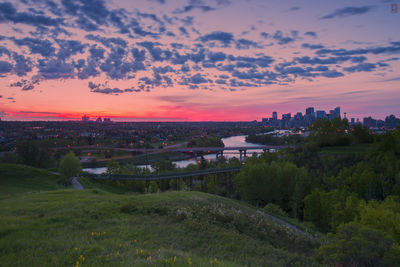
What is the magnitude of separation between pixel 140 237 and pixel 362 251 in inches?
372

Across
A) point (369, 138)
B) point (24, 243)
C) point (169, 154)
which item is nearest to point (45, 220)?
point (24, 243)

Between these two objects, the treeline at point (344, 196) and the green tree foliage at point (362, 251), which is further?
the treeline at point (344, 196)

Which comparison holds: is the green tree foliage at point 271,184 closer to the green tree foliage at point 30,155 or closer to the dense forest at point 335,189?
the dense forest at point 335,189

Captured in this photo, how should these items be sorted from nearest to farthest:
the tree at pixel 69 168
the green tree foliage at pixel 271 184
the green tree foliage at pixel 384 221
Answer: the green tree foliage at pixel 384 221 < the green tree foliage at pixel 271 184 < the tree at pixel 69 168

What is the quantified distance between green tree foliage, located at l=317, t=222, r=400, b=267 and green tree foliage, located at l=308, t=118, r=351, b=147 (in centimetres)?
5875

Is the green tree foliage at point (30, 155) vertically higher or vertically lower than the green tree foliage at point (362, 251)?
lower

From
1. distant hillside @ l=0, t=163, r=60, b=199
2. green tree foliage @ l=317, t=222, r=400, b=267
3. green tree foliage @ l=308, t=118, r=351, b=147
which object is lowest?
distant hillside @ l=0, t=163, r=60, b=199

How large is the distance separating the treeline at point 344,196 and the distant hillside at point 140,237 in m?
2.23

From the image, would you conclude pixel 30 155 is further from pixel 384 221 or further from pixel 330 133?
pixel 330 133

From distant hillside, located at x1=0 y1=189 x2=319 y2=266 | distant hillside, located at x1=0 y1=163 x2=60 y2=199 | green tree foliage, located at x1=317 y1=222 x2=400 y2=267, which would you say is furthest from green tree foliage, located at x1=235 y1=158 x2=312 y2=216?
distant hillside, located at x1=0 y1=163 x2=60 y2=199

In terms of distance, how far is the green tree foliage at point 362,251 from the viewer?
33.1 feet

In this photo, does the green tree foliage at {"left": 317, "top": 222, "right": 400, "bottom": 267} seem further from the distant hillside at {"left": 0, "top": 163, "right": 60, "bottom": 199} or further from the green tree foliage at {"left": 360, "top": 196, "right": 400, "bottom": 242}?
the distant hillside at {"left": 0, "top": 163, "right": 60, "bottom": 199}

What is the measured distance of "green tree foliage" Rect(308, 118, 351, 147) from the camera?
6469cm

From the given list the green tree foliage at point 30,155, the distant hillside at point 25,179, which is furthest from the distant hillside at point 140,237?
the green tree foliage at point 30,155
